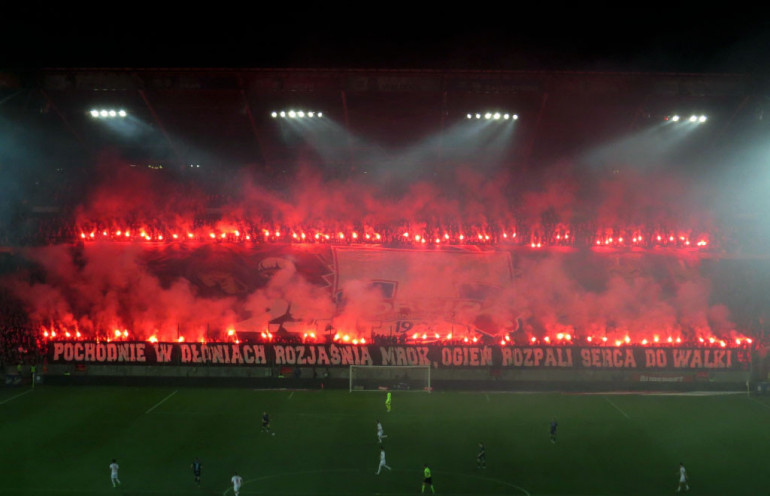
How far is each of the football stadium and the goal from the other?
0.11 m

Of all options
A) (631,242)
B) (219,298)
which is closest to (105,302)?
(219,298)

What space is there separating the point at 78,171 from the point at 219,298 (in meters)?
15.6

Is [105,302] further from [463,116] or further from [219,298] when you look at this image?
[463,116]

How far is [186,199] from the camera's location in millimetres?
44969

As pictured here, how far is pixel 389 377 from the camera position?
116ft

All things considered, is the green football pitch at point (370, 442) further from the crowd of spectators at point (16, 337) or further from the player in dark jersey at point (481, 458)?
the crowd of spectators at point (16, 337)

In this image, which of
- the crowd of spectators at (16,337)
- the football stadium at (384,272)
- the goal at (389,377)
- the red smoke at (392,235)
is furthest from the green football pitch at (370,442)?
the red smoke at (392,235)

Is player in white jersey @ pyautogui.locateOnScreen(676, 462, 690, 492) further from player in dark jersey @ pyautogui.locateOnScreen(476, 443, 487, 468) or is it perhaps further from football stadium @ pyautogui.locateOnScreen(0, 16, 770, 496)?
player in dark jersey @ pyautogui.locateOnScreen(476, 443, 487, 468)

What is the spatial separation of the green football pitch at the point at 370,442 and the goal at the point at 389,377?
91 cm

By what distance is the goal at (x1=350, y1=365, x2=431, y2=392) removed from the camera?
35156 mm

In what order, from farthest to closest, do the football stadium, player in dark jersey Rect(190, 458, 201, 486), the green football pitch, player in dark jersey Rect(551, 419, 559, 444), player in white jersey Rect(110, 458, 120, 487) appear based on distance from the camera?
the football stadium
player in dark jersey Rect(551, 419, 559, 444)
the green football pitch
player in dark jersey Rect(190, 458, 201, 486)
player in white jersey Rect(110, 458, 120, 487)

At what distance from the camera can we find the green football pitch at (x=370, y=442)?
2262 centimetres

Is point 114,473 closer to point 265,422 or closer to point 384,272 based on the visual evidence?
point 265,422

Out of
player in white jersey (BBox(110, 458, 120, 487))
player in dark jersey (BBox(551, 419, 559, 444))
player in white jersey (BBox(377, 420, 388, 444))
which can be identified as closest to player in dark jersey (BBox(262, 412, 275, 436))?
player in white jersey (BBox(377, 420, 388, 444))
